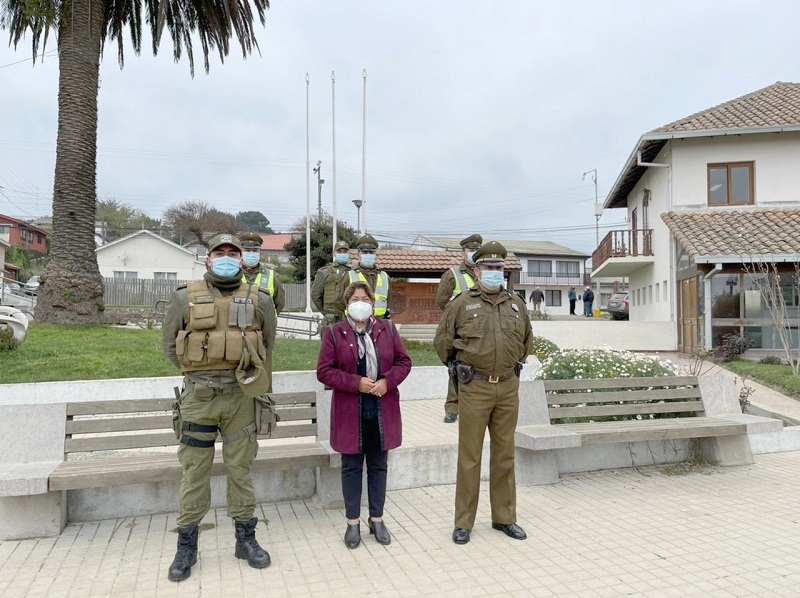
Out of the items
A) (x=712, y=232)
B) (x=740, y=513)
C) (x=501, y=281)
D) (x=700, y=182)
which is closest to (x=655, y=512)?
(x=740, y=513)

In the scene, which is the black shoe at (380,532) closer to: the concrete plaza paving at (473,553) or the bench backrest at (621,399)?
the concrete plaza paving at (473,553)

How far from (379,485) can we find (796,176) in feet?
64.5

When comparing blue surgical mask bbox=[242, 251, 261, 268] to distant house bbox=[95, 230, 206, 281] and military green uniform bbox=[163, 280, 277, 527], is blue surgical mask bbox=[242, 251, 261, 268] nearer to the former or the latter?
military green uniform bbox=[163, 280, 277, 527]

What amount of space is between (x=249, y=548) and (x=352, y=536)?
2.31 ft

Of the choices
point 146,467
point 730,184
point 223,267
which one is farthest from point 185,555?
point 730,184

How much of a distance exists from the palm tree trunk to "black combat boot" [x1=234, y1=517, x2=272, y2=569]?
1191 cm

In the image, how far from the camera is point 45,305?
1416 centimetres

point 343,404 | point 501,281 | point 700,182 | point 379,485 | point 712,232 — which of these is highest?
point 700,182

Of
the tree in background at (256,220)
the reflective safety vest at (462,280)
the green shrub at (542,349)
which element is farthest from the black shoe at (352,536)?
the tree in background at (256,220)

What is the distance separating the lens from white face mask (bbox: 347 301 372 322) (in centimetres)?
447

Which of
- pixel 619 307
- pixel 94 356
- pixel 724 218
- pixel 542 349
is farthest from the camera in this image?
pixel 619 307

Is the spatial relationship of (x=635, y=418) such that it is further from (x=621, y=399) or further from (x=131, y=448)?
(x=131, y=448)

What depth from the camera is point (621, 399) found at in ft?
21.1

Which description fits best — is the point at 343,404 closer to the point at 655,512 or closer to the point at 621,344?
the point at 655,512
